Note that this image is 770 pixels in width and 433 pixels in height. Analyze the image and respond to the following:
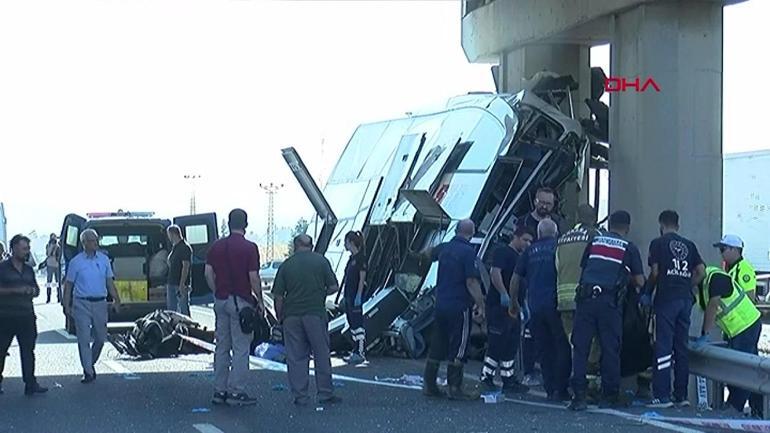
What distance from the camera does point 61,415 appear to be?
11.3 meters

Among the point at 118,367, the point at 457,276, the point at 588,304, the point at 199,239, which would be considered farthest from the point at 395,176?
the point at 588,304

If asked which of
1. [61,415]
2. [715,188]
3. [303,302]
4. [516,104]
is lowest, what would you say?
[61,415]

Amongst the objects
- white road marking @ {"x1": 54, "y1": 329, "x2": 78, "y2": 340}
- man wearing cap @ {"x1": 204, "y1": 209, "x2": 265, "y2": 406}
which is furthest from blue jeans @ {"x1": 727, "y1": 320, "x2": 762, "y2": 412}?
white road marking @ {"x1": 54, "y1": 329, "x2": 78, "y2": 340}

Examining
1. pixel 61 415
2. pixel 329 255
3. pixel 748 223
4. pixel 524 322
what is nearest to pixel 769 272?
pixel 748 223

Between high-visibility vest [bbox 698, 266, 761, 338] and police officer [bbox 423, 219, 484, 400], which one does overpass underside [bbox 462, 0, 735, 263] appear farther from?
police officer [bbox 423, 219, 484, 400]

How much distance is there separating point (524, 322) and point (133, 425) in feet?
14.7

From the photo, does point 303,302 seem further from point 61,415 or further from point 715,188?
point 715,188

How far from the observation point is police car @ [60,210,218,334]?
2047 cm

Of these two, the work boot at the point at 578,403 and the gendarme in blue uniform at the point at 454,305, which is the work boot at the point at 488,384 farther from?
the work boot at the point at 578,403

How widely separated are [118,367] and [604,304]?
6699 mm

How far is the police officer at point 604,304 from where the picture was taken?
1138 centimetres

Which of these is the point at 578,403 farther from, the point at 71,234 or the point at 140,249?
the point at 140,249

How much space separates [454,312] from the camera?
40.3 ft

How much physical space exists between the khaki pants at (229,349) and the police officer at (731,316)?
13.7 feet
